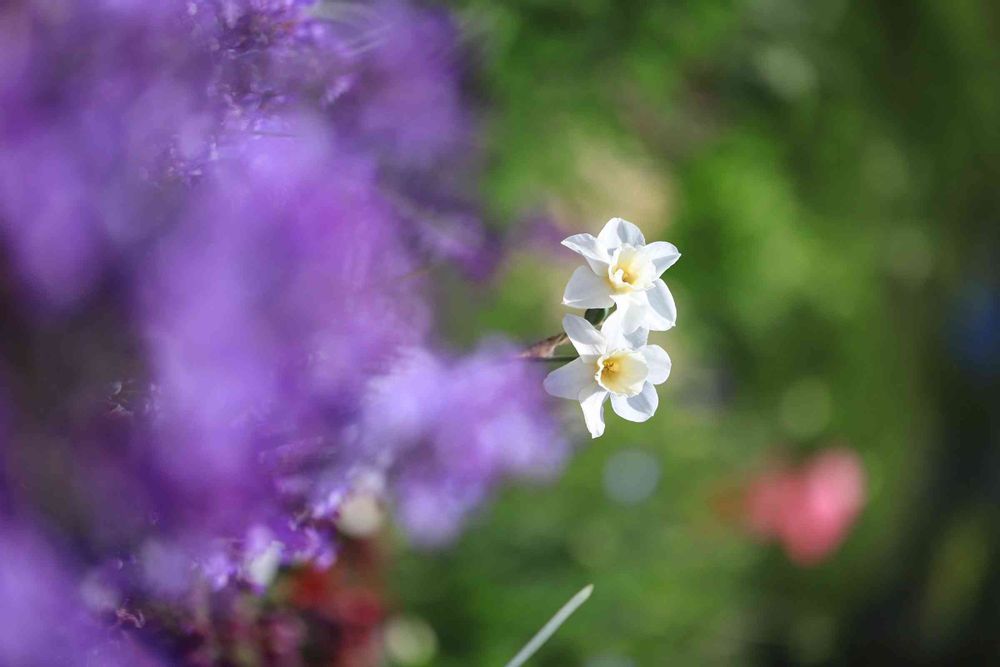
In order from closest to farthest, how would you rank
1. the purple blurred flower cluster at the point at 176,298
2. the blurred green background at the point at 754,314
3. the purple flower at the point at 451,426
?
1. the purple blurred flower cluster at the point at 176,298
2. the purple flower at the point at 451,426
3. the blurred green background at the point at 754,314

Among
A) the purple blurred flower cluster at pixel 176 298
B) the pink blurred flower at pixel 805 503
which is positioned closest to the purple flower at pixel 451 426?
the purple blurred flower cluster at pixel 176 298

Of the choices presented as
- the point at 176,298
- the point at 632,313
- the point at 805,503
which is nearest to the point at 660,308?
the point at 632,313

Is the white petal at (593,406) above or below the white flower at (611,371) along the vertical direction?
below

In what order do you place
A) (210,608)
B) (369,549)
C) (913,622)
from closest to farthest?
(210,608) < (369,549) < (913,622)

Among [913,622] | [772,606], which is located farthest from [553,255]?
[913,622]

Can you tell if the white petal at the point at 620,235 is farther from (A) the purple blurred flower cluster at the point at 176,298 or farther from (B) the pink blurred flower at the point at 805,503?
(B) the pink blurred flower at the point at 805,503

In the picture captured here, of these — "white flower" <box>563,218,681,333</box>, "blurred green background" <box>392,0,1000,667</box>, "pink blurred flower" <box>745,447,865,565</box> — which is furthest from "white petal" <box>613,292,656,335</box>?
"pink blurred flower" <box>745,447,865,565</box>

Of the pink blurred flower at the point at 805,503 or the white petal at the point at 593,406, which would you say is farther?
the pink blurred flower at the point at 805,503

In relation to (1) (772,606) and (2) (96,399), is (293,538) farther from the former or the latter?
(1) (772,606)
